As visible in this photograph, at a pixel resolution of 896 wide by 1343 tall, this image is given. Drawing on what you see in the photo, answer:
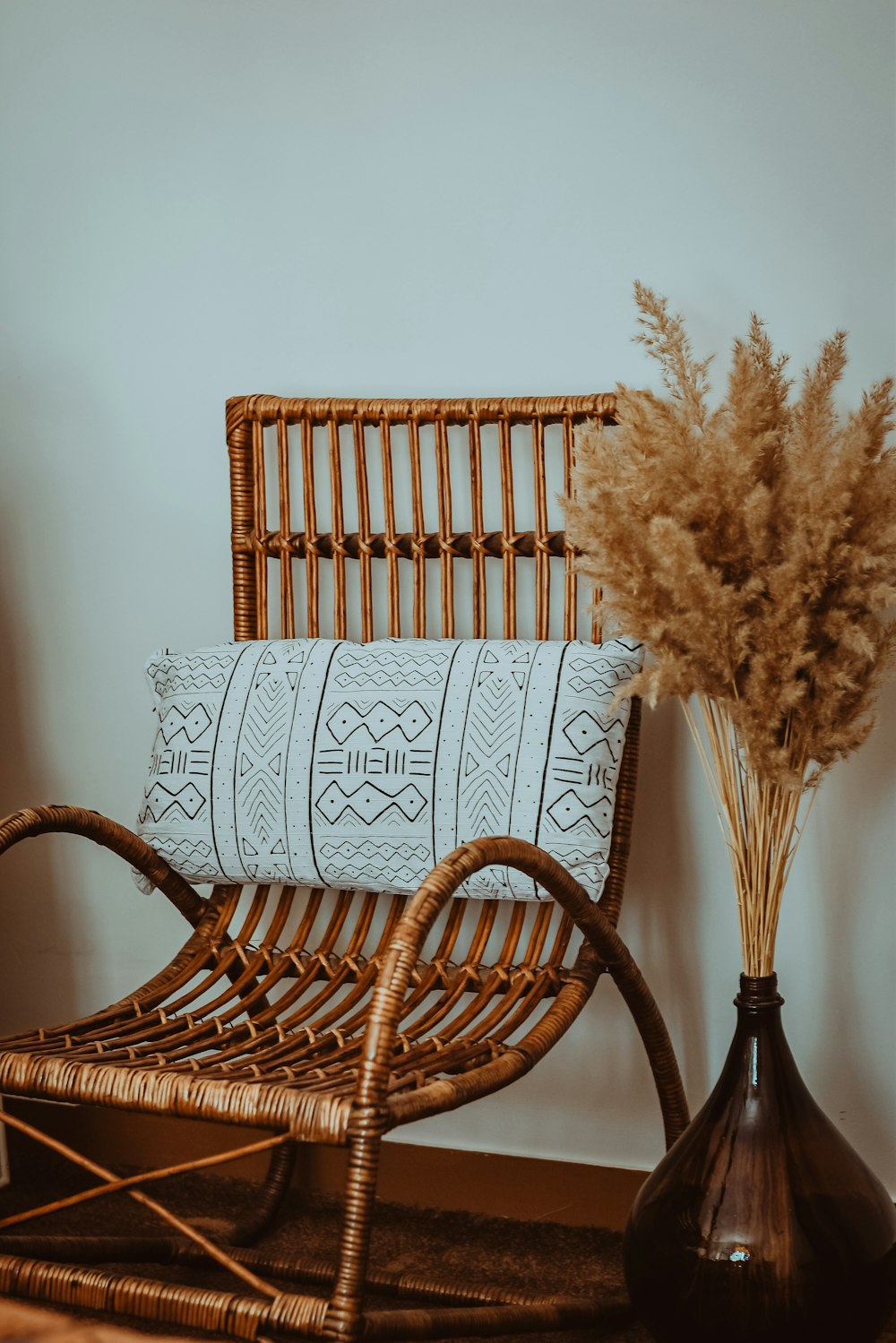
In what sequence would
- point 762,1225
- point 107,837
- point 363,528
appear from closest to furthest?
point 762,1225 < point 107,837 < point 363,528

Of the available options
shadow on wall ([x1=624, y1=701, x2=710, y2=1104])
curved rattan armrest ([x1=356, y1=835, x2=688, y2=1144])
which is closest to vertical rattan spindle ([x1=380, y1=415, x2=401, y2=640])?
shadow on wall ([x1=624, y1=701, x2=710, y2=1104])

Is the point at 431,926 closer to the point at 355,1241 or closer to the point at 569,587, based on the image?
the point at 355,1241

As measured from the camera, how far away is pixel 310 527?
5.22 feet

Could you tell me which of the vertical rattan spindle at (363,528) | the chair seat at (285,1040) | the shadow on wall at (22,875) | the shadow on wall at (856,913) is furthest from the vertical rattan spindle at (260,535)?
the shadow on wall at (856,913)

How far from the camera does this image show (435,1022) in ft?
4.09

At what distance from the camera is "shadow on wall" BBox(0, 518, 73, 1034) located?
1.88 meters

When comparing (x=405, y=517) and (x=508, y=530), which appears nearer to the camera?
(x=508, y=530)

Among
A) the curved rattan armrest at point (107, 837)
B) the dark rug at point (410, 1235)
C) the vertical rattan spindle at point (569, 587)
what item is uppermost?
the vertical rattan spindle at point (569, 587)

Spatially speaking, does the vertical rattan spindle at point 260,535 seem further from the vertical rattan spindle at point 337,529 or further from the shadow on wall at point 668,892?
the shadow on wall at point 668,892

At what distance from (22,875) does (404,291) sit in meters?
1.04

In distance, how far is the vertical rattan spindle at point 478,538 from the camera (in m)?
1.53

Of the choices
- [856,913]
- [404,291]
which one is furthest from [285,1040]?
[404,291]

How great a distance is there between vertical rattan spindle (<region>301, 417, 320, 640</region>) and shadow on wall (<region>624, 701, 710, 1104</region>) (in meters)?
0.45

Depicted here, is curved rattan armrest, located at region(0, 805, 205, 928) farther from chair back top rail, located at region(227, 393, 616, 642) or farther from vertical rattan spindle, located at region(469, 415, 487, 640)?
vertical rattan spindle, located at region(469, 415, 487, 640)
